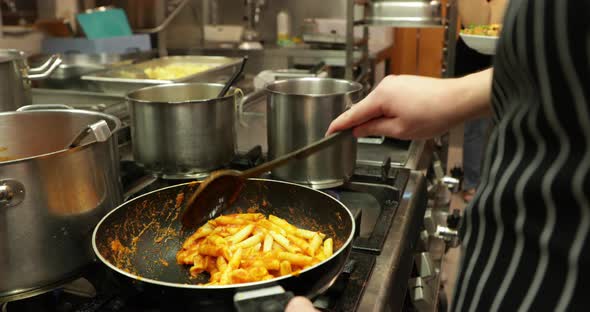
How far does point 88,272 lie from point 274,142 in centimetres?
46

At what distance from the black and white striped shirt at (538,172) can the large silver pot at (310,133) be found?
53 centimetres

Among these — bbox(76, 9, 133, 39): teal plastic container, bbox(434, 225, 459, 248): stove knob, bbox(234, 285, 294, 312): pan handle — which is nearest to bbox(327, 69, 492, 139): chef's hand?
bbox(234, 285, 294, 312): pan handle

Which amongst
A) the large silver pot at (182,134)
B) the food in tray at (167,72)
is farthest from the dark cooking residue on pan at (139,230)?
the food in tray at (167,72)

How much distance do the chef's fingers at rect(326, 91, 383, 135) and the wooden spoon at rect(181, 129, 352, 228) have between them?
1 cm

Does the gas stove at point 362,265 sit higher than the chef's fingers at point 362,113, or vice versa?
the chef's fingers at point 362,113

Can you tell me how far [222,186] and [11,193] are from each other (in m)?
0.30

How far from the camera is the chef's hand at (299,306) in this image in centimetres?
55

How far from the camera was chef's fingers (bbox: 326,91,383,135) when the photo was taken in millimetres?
777

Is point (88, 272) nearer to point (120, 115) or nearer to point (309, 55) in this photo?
point (120, 115)

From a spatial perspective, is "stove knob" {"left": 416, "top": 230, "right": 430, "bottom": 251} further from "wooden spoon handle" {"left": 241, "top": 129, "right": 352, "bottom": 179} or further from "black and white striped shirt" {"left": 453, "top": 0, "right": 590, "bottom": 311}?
"black and white striped shirt" {"left": 453, "top": 0, "right": 590, "bottom": 311}

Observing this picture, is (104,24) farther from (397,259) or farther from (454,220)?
(397,259)

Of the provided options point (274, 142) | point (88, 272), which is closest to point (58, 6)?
point (274, 142)

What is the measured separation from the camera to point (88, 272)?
770 millimetres

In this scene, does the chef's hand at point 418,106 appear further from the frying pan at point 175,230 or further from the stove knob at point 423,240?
the stove knob at point 423,240
